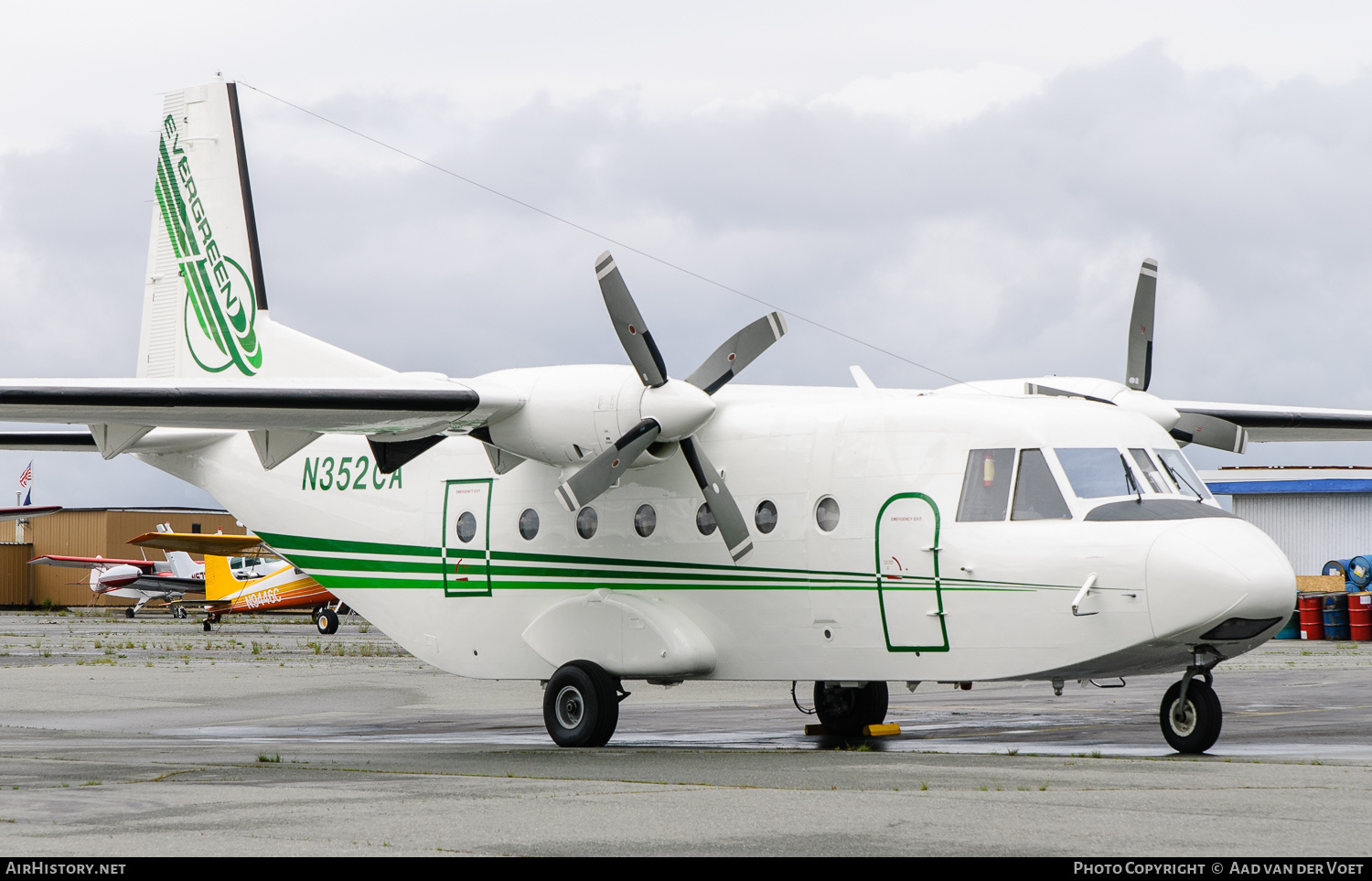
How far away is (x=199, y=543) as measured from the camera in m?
46.0

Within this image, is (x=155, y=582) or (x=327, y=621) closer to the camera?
(x=327, y=621)

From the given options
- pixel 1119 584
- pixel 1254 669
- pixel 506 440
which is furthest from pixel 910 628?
pixel 1254 669

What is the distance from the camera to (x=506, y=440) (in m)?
14.7

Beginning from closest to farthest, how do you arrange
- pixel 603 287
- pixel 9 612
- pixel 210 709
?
pixel 603 287 → pixel 210 709 → pixel 9 612

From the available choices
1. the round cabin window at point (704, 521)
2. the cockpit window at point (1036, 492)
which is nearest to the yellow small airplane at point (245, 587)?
the round cabin window at point (704, 521)

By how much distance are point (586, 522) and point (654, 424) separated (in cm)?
195

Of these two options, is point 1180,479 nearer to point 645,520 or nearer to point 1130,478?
point 1130,478

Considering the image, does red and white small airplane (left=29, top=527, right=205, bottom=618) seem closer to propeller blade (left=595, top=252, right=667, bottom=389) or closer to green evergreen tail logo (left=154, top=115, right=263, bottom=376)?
green evergreen tail logo (left=154, top=115, right=263, bottom=376)

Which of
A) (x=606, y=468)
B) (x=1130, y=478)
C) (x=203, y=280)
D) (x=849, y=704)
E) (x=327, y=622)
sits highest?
(x=203, y=280)

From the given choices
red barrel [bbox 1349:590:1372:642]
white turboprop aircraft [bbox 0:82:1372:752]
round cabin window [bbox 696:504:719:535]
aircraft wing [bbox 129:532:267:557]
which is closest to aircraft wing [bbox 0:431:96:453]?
white turboprop aircraft [bbox 0:82:1372:752]

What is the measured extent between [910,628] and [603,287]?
182 inches

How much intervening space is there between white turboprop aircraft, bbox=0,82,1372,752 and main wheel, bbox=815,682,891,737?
0.04 m

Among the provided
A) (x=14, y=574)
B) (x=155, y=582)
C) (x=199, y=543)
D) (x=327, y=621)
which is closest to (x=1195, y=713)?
(x=327, y=621)

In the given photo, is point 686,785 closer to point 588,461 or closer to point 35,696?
point 588,461
